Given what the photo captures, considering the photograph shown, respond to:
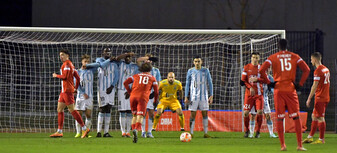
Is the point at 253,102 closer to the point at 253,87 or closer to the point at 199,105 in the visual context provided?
the point at 253,87

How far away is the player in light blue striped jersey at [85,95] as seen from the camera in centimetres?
1321

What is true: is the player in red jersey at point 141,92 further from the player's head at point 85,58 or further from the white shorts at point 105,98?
the player's head at point 85,58

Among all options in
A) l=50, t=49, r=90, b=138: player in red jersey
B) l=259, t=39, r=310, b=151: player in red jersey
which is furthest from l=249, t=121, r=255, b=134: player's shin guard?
l=259, t=39, r=310, b=151: player in red jersey

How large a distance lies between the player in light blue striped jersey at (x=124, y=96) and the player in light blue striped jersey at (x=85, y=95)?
657 millimetres

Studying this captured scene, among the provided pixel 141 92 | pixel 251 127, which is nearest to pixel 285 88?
pixel 141 92

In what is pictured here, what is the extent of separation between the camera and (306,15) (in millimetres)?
25453

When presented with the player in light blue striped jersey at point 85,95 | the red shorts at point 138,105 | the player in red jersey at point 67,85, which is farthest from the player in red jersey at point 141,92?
the player in light blue striped jersey at point 85,95

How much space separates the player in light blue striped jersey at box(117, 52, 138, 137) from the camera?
13.2 m

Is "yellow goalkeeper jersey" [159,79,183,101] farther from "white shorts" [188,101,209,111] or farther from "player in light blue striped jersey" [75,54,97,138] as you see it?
"player in light blue striped jersey" [75,54,97,138]

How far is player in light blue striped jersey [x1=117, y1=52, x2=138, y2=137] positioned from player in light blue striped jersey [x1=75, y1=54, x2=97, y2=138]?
0.66 meters

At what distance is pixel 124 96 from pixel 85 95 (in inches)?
35.7

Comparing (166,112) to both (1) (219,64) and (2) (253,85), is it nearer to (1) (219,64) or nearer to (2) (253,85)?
(1) (219,64)

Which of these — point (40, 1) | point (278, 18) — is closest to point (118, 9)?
point (40, 1)

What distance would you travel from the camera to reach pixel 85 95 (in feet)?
42.7
